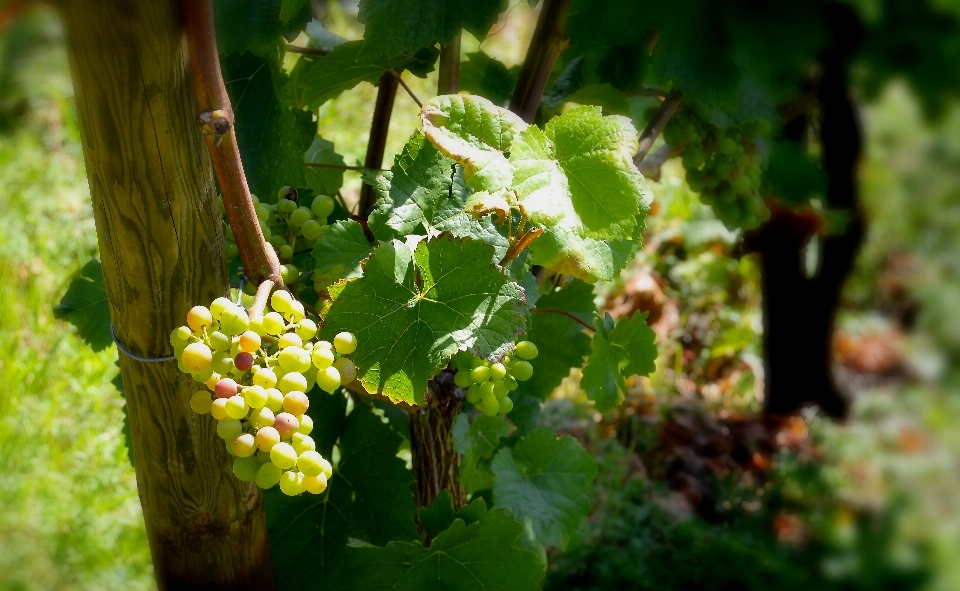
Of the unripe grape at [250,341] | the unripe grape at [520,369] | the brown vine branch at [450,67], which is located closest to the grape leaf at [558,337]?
the unripe grape at [520,369]

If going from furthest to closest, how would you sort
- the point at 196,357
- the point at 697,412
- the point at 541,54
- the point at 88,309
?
1. the point at 697,412
2. the point at 88,309
3. the point at 541,54
4. the point at 196,357

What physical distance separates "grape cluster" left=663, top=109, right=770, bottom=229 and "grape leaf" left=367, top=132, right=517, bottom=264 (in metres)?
0.46

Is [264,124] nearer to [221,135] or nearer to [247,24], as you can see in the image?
[247,24]

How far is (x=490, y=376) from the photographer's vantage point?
875 mm

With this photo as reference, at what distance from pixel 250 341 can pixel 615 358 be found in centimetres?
52

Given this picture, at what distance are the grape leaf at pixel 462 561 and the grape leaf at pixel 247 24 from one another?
561mm

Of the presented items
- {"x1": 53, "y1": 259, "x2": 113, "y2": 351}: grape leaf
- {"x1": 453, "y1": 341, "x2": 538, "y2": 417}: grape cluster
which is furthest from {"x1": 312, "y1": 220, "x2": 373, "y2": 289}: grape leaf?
{"x1": 53, "y1": 259, "x2": 113, "y2": 351}: grape leaf

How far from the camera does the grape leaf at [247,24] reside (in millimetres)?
933

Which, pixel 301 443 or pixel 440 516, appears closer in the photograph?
pixel 301 443

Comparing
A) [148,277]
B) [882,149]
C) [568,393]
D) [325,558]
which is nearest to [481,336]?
[148,277]

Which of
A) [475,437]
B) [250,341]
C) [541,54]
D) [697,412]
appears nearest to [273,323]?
[250,341]

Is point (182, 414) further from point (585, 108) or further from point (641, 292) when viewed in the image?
point (641, 292)

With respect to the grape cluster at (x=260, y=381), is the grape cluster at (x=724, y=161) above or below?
above

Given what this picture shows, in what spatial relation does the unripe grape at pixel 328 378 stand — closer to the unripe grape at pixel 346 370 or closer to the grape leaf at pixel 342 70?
the unripe grape at pixel 346 370
